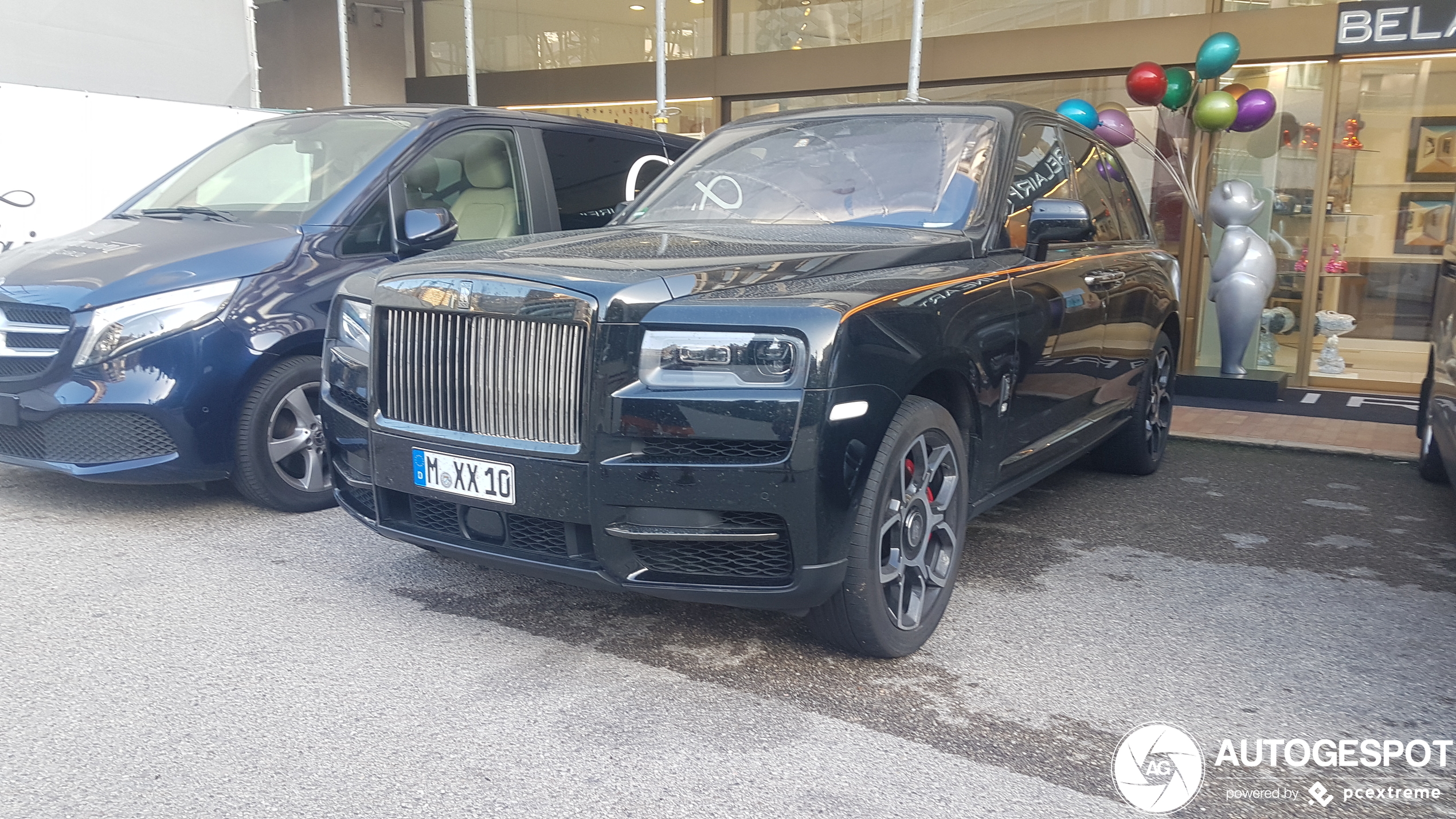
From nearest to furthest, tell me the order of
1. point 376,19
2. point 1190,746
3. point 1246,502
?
point 1190,746, point 1246,502, point 376,19

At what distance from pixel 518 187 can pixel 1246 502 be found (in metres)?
4.01

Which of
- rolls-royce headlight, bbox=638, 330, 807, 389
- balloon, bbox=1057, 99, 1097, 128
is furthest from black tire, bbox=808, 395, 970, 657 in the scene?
balloon, bbox=1057, 99, 1097, 128

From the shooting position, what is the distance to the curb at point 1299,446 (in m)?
6.57

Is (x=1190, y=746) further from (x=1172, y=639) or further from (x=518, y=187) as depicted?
(x=518, y=187)

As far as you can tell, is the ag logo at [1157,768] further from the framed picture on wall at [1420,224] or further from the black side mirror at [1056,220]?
the framed picture on wall at [1420,224]

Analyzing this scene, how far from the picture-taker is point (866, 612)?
308 centimetres

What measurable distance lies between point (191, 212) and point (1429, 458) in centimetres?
642

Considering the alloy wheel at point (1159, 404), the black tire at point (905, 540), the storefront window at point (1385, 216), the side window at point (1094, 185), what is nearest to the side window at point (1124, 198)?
the side window at point (1094, 185)

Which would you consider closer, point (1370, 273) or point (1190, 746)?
point (1190, 746)

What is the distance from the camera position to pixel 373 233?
16.8 ft

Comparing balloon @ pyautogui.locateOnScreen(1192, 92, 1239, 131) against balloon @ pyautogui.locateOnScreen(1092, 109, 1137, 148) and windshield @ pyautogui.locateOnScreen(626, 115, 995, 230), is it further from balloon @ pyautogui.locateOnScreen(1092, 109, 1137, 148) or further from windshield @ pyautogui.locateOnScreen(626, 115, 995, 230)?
windshield @ pyautogui.locateOnScreen(626, 115, 995, 230)

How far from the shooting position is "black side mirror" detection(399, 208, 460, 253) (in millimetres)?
4805

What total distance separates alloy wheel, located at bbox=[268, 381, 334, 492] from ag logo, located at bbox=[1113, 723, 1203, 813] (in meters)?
3.43

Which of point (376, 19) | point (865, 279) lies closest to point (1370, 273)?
point (865, 279)
